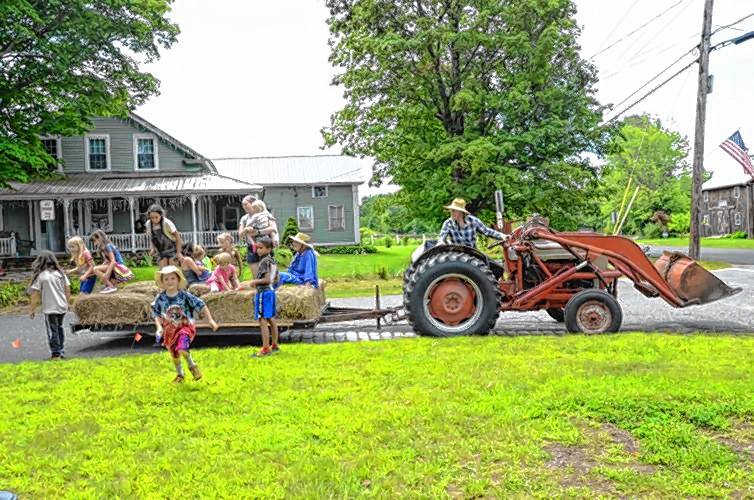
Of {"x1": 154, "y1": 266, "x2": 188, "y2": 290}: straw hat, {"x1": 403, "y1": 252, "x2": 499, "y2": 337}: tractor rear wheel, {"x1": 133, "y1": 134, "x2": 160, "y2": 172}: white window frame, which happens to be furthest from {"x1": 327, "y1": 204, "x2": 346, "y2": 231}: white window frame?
{"x1": 154, "y1": 266, "x2": 188, "y2": 290}: straw hat

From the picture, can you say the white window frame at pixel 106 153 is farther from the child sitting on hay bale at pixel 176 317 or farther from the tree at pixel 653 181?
the tree at pixel 653 181

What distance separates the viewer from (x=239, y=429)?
4.65m

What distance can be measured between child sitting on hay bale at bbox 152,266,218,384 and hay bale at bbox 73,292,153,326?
8.37 ft

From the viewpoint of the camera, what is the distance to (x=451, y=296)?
877cm

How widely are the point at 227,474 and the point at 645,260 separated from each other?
694 centimetres

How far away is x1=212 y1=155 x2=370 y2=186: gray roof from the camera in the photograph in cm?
3659

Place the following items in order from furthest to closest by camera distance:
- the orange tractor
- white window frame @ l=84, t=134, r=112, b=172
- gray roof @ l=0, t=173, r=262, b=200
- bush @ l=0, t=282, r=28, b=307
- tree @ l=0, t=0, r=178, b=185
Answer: white window frame @ l=84, t=134, r=112, b=172 < gray roof @ l=0, t=173, r=262, b=200 < tree @ l=0, t=0, r=178, b=185 < bush @ l=0, t=282, r=28, b=307 < the orange tractor

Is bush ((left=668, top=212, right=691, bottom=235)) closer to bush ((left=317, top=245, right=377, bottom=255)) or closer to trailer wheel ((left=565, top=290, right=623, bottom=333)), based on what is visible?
bush ((left=317, top=245, right=377, bottom=255))

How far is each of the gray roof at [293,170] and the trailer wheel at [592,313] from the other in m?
28.2

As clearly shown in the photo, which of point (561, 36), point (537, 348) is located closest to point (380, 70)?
point (561, 36)

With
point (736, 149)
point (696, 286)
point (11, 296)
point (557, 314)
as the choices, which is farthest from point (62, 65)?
point (736, 149)

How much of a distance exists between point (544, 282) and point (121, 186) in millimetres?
23876

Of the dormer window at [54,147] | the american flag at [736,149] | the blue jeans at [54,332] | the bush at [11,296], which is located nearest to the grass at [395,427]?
the blue jeans at [54,332]

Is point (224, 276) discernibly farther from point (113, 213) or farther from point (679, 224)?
point (679, 224)
